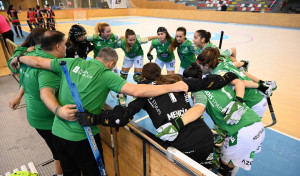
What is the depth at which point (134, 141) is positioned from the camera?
1.89 metres

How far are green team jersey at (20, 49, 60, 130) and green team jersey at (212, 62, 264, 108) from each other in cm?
205

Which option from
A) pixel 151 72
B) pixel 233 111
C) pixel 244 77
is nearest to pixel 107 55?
pixel 151 72

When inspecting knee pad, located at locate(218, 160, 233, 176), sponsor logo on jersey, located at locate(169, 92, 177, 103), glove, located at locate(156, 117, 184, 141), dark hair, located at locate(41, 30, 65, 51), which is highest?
dark hair, located at locate(41, 30, 65, 51)

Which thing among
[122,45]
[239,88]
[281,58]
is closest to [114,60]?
[239,88]

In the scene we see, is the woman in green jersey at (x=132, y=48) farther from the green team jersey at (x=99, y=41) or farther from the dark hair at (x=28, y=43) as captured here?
the dark hair at (x=28, y=43)

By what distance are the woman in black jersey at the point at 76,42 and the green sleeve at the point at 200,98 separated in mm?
3146

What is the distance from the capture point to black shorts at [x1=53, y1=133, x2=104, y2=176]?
6.37 ft

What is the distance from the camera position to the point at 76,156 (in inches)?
79.2

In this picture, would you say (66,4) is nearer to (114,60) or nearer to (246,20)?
(246,20)

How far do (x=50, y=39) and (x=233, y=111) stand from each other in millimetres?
2229

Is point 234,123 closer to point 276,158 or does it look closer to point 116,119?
point 116,119

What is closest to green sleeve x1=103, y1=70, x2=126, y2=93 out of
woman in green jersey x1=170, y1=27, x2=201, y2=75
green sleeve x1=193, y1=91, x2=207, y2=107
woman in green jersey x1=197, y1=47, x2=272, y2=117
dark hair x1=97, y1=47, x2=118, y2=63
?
dark hair x1=97, y1=47, x2=118, y2=63

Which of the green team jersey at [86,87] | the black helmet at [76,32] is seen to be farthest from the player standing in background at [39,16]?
the green team jersey at [86,87]

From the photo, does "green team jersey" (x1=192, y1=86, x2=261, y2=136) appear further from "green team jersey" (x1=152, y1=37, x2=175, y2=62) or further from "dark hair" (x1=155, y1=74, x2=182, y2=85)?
"green team jersey" (x1=152, y1=37, x2=175, y2=62)
